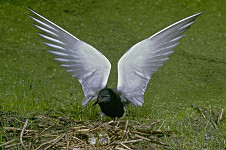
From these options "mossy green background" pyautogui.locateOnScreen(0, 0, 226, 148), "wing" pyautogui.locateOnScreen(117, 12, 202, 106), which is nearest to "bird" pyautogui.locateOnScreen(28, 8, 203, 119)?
"wing" pyautogui.locateOnScreen(117, 12, 202, 106)

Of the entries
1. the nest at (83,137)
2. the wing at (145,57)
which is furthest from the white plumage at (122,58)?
the nest at (83,137)

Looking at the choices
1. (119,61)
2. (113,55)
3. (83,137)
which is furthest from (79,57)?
(113,55)

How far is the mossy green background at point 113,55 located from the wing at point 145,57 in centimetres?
33

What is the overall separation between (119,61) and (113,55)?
1.21 metres

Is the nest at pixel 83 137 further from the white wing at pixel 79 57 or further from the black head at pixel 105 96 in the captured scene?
the white wing at pixel 79 57

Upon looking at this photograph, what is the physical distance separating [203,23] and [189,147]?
6.49ft

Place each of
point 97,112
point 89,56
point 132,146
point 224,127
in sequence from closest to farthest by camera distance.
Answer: point 132,146
point 89,56
point 224,127
point 97,112

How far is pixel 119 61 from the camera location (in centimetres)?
241

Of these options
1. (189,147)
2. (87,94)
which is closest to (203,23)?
Result: (87,94)

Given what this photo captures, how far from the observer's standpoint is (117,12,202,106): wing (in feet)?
7.68

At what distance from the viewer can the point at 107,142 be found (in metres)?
2.04

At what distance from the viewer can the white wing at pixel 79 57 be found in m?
2.43

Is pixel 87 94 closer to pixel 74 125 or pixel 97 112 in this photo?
pixel 97 112

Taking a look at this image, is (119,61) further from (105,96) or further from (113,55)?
(113,55)
